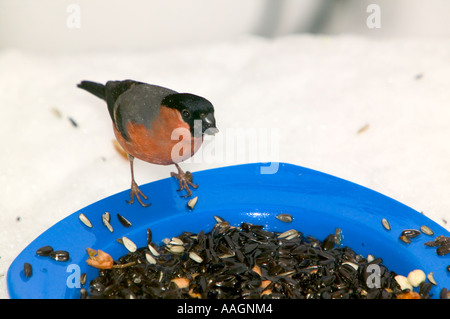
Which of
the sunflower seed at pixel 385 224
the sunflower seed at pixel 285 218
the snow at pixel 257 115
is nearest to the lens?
the sunflower seed at pixel 385 224

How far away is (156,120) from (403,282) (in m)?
1.13

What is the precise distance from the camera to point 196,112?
6.84 feet

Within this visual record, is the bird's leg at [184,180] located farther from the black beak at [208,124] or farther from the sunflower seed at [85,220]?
the black beak at [208,124]

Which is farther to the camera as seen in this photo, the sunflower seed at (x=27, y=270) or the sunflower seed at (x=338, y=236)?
the sunflower seed at (x=338, y=236)

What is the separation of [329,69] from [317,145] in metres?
0.81

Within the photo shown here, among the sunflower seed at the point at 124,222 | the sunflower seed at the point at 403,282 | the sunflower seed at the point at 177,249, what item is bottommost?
the sunflower seed at the point at 403,282

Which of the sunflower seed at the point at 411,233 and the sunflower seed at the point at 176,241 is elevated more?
the sunflower seed at the point at 411,233

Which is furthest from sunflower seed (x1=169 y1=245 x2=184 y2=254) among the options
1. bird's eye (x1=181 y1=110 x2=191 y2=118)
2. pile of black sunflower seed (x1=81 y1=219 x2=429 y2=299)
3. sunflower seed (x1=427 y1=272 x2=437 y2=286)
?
sunflower seed (x1=427 y1=272 x2=437 y2=286)

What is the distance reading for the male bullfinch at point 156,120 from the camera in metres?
2.11

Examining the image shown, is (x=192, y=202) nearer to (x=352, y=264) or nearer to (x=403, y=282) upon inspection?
(x=352, y=264)

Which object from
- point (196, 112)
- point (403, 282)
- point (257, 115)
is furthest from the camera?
point (257, 115)

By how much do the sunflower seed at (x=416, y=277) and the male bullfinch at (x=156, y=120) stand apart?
918mm

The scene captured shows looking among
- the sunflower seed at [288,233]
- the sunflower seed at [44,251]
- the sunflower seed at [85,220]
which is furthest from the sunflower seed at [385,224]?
the sunflower seed at [44,251]

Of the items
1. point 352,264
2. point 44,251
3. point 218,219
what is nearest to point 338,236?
point 352,264
